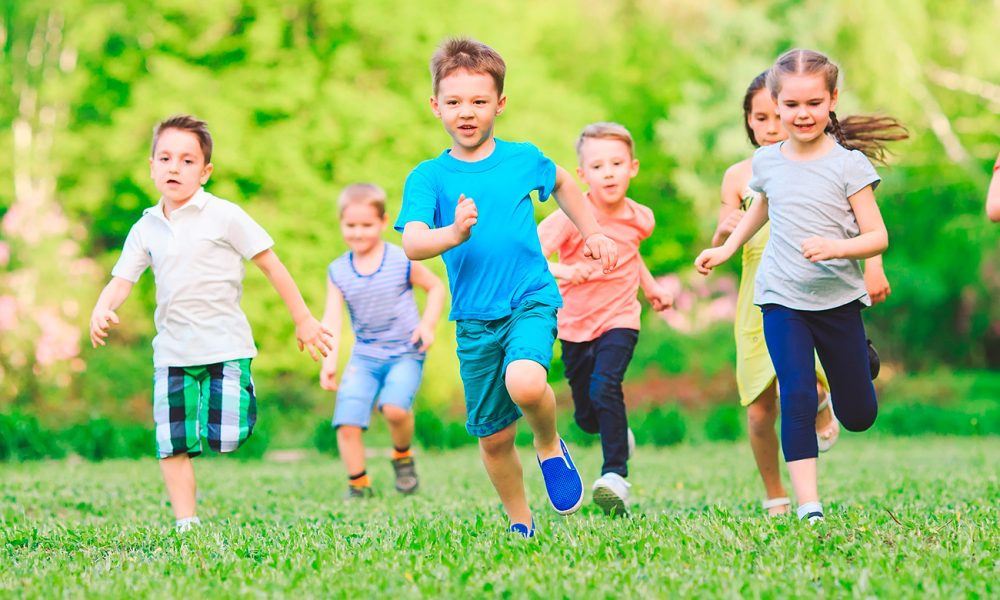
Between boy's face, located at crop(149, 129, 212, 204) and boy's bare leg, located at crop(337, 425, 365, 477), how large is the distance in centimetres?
254

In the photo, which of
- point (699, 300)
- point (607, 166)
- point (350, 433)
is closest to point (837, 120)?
point (607, 166)

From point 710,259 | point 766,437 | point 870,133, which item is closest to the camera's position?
point 710,259

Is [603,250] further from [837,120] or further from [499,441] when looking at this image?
[837,120]

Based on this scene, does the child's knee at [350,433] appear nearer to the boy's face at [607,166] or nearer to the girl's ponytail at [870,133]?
the boy's face at [607,166]

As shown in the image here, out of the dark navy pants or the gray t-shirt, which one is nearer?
the gray t-shirt

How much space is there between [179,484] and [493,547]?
2.21 meters

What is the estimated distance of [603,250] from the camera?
502 centimetres

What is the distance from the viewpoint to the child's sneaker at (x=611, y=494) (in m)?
5.90

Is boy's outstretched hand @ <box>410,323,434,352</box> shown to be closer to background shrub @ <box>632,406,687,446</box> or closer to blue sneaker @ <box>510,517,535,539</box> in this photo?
blue sneaker @ <box>510,517,535,539</box>

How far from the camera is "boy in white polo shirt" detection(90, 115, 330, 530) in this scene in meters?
6.03

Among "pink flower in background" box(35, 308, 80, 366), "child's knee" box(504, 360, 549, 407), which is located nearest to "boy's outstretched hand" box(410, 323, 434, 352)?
"child's knee" box(504, 360, 549, 407)

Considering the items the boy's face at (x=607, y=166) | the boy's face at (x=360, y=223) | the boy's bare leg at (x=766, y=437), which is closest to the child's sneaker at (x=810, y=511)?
the boy's bare leg at (x=766, y=437)

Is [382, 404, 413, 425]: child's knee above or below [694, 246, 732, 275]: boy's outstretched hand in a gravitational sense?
below

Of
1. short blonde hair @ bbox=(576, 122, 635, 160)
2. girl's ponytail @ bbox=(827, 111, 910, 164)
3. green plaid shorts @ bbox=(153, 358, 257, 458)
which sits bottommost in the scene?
green plaid shorts @ bbox=(153, 358, 257, 458)
